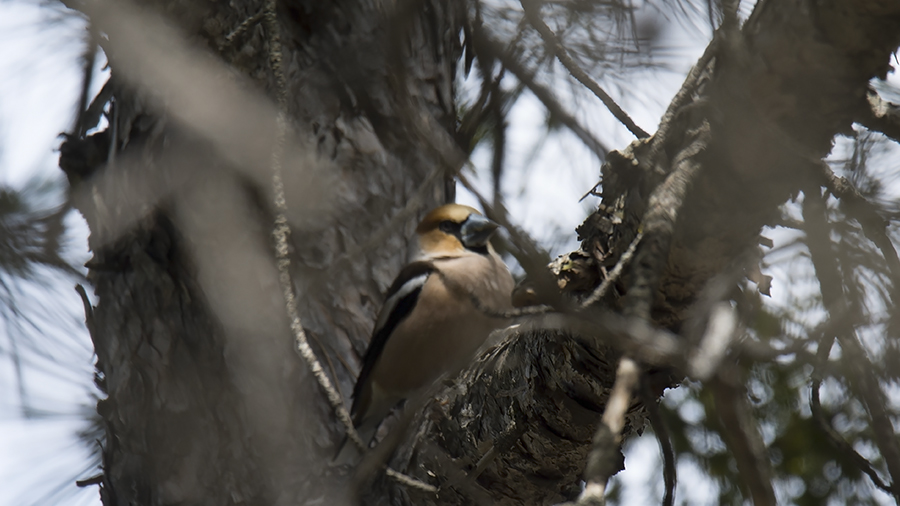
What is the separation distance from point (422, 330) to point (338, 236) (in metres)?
0.67

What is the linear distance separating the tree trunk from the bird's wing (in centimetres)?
5

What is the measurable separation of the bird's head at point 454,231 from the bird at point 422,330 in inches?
2.1

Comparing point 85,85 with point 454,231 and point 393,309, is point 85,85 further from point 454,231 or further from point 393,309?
point 454,231

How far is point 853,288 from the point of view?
1288 millimetres

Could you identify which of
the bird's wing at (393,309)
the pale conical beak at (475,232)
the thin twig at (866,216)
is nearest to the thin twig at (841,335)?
the thin twig at (866,216)

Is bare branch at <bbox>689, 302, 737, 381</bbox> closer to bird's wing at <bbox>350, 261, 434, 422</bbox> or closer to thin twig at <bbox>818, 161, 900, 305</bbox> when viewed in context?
thin twig at <bbox>818, 161, 900, 305</bbox>

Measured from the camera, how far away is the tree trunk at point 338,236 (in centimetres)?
133

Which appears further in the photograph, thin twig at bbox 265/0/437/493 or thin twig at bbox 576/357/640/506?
thin twig at bbox 265/0/437/493

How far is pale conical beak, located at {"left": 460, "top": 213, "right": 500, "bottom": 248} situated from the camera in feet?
13.5

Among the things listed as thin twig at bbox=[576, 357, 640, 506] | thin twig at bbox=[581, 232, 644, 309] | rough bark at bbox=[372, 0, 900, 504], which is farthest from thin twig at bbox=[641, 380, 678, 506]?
rough bark at bbox=[372, 0, 900, 504]

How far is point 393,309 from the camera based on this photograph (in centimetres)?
333

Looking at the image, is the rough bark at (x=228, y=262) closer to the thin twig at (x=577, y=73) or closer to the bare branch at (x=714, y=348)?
the thin twig at (x=577, y=73)

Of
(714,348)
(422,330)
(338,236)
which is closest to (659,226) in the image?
(714,348)

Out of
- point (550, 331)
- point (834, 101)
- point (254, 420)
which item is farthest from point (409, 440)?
point (834, 101)
